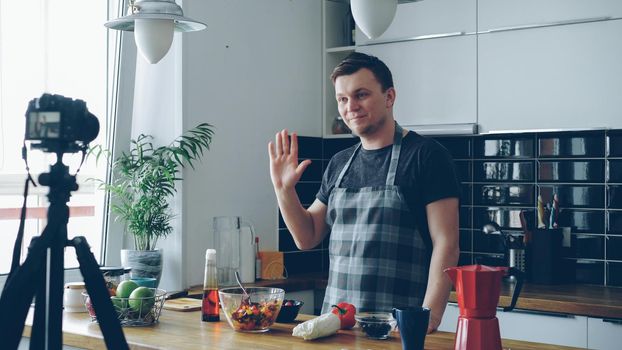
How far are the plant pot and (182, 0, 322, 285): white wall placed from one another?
214 millimetres

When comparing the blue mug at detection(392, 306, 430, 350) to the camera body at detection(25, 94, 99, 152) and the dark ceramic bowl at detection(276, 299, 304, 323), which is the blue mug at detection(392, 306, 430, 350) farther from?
the camera body at detection(25, 94, 99, 152)

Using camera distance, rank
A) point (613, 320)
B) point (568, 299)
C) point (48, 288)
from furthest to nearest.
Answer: point (568, 299) → point (613, 320) → point (48, 288)

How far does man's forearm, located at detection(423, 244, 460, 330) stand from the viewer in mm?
2574

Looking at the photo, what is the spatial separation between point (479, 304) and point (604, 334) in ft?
5.26

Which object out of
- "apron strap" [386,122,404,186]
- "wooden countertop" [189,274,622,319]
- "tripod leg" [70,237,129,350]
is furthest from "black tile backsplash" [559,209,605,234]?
"tripod leg" [70,237,129,350]

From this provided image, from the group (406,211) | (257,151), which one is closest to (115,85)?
(257,151)

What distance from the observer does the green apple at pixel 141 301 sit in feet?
8.14

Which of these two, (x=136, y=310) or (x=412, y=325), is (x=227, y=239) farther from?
(x=412, y=325)

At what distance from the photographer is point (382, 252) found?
2.80m

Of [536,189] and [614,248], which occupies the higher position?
[536,189]

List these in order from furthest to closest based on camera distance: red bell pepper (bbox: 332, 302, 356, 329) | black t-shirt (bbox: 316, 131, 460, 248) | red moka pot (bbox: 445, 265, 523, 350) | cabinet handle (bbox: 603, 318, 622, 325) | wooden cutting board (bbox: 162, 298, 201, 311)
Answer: cabinet handle (bbox: 603, 318, 622, 325)
wooden cutting board (bbox: 162, 298, 201, 311)
black t-shirt (bbox: 316, 131, 460, 248)
red bell pepper (bbox: 332, 302, 356, 329)
red moka pot (bbox: 445, 265, 523, 350)

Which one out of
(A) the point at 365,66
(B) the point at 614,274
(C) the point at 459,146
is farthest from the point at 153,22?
(B) the point at 614,274

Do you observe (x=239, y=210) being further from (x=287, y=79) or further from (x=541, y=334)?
(x=541, y=334)

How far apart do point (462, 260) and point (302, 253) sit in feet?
2.70
